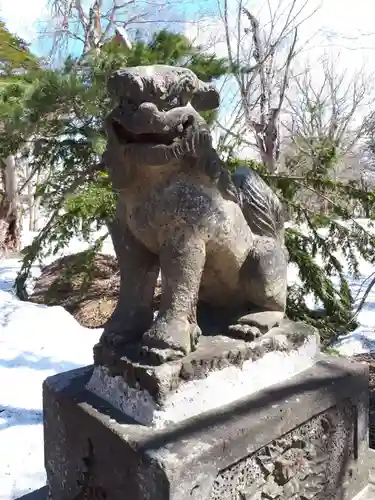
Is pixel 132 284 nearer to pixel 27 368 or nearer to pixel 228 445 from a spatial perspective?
pixel 228 445

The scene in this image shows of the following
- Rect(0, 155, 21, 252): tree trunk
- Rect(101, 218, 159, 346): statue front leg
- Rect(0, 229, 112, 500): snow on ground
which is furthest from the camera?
Rect(0, 155, 21, 252): tree trunk

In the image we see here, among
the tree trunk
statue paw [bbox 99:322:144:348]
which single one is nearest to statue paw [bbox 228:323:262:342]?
statue paw [bbox 99:322:144:348]

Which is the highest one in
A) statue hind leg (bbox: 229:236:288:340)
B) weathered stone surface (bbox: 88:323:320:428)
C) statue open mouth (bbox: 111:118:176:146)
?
statue open mouth (bbox: 111:118:176:146)

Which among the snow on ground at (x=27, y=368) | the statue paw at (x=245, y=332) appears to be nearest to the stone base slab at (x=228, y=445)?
the statue paw at (x=245, y=332)

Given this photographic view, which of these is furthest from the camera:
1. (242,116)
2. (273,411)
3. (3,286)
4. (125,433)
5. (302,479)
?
(242,116)

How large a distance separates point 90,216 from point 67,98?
85cm

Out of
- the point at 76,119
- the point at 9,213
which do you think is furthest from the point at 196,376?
the point at 9,213

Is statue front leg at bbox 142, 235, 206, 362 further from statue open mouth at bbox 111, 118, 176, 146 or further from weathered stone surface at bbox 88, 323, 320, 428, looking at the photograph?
statue open mouth at bbox 111, 118, 176, 146

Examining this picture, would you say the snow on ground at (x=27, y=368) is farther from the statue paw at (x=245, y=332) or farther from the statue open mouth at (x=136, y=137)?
the statue open mouth at (x=136, y=137)

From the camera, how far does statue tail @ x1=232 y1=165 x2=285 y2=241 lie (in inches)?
50.5

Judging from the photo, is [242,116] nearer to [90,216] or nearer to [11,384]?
[90,216]

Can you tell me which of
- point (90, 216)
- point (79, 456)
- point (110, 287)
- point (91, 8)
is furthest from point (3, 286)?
point (79, 456)

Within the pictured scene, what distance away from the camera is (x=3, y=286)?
14.2 ft

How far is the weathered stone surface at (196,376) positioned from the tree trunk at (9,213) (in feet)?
16.6
